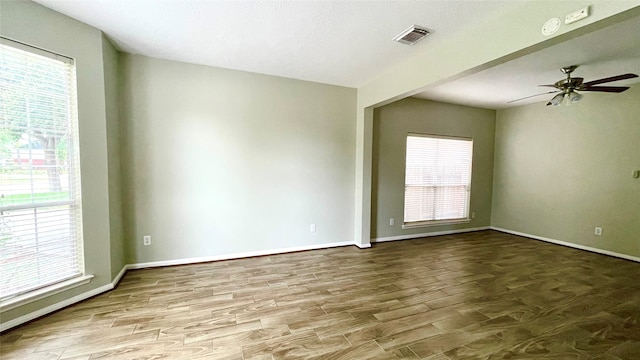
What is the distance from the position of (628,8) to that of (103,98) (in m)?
4.07

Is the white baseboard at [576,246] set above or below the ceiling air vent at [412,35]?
below

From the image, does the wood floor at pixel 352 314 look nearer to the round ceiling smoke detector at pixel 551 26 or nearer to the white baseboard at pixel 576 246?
the white baseboard at pixel 576 246

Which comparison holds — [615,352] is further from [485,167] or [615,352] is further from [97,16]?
[97,16]

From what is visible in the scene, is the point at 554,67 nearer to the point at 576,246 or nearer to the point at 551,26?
the point at 551,26

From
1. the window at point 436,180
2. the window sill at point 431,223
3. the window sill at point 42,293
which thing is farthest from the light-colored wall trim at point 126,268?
the window at point 436,180

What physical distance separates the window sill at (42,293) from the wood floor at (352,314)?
188 mm

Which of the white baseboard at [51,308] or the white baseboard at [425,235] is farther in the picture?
the white baseboard at [425,235]

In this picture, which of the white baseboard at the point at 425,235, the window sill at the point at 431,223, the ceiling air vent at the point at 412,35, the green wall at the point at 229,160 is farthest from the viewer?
the window sill at the point at 431,223

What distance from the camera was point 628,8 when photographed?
1416 millimetres

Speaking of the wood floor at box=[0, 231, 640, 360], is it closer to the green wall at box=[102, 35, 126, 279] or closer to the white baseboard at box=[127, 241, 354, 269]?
the white baseboard at box=[127, 241, 354, 269]

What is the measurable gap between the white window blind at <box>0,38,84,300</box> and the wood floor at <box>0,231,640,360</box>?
1.47ft

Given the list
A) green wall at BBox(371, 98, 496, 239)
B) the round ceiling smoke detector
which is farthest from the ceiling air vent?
green wall at BBox(371, 98, 496, 239)

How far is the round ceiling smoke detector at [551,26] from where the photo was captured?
5.63 feet

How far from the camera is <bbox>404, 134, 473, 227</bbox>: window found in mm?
4793
